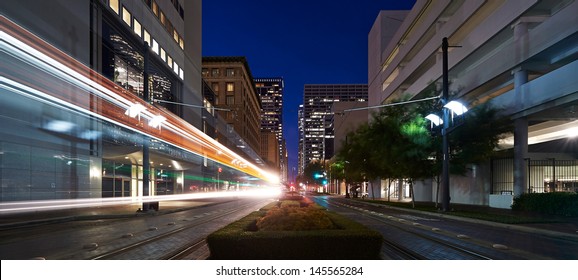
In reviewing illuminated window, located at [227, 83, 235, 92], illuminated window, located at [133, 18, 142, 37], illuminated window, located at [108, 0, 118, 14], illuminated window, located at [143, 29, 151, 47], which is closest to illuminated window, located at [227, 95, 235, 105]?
illuminated window, located at [227, 83, 235, 92]

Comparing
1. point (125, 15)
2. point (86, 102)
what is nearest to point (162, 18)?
point (125, 15)

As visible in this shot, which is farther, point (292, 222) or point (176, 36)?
point (176, 36)

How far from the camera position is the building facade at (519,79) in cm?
2642

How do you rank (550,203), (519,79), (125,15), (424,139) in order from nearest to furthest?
(550,203) → (519,79) → (424,139) → (125,15)

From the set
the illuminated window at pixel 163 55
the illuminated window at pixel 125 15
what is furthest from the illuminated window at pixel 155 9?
the illuminated window at pixel 125 15

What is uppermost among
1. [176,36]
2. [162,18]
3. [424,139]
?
[162,18]

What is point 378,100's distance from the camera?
73.9m

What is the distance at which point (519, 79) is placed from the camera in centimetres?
3028

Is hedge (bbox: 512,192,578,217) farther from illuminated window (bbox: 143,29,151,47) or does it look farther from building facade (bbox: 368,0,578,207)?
illuminated window (bbox: 143,29,151,47)

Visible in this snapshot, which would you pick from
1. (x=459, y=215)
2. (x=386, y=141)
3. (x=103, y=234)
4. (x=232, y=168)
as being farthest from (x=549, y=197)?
(x=232, y=168)

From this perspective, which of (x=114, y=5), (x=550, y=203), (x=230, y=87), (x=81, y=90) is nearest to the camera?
(x=81, y=90)

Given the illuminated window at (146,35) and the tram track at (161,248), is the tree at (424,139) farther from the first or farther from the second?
the illuminated window at (146,35)

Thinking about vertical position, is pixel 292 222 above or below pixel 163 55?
below

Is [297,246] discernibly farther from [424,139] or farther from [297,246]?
[424,139]
